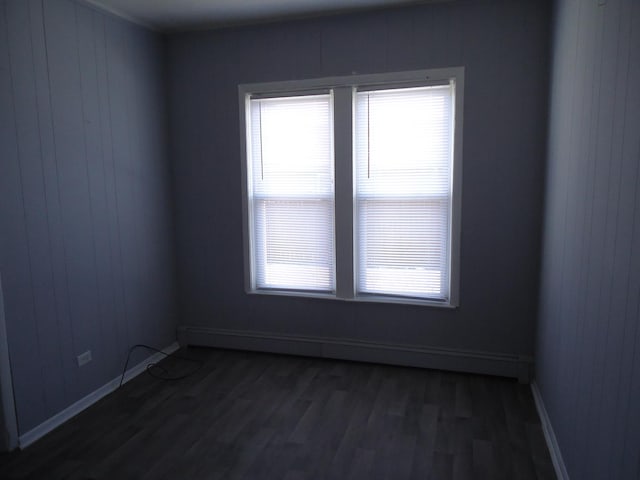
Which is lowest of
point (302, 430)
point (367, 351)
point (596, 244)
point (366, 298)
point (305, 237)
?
point (302, 430)

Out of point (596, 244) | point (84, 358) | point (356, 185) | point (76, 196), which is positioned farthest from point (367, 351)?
point (76, 196)

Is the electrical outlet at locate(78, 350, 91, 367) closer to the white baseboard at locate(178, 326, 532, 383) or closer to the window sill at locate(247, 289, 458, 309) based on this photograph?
the white baseboard at locate(178, 326, 532, 383)

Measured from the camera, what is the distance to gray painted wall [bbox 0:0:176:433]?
268 centimetres

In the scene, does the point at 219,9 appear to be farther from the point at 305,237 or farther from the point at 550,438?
the point at 550,438

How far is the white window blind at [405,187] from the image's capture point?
3.48m

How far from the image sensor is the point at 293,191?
387 cm

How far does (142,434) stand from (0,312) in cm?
108

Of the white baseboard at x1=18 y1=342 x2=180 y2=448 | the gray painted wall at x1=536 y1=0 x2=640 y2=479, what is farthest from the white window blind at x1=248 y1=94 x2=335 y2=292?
the gray painted wall at x1=536 y1=0 x2=640 y2=479

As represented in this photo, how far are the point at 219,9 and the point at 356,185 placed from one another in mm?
1665

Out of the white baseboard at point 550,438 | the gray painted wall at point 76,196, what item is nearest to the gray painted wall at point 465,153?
the gray painted wall at point 76,196

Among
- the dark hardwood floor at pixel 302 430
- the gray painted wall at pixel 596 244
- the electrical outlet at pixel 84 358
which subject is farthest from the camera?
the electrical outlet at pixel 84 358

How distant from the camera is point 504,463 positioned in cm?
247

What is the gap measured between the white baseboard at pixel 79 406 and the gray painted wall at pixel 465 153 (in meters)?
0.65

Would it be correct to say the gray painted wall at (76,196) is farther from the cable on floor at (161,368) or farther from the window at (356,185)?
the window at (356,185)
